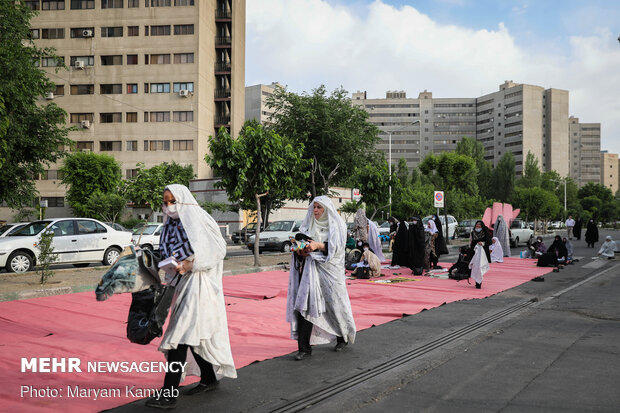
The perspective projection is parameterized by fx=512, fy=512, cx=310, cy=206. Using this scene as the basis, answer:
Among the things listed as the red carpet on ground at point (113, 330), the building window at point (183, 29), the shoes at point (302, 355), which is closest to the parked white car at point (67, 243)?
the red carpet on ground at point (113, 330)

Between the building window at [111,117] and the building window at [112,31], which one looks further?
the building window at [112,31]

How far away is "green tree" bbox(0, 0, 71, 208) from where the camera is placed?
16.6 metres

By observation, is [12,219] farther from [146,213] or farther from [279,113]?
[279,113]

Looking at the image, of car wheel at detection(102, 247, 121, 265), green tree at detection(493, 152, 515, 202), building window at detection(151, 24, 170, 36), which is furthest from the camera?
A: green tree at detection(493, 152, 515, 202)

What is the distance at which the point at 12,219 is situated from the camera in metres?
54.9

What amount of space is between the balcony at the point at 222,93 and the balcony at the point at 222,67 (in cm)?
223

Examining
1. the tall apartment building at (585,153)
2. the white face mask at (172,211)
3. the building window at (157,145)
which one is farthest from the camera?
the tall apartment building at (585,153)

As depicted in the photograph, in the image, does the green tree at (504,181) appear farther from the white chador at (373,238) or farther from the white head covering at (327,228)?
the white head covering at (327,228)

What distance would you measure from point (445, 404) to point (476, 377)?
0.92 meters

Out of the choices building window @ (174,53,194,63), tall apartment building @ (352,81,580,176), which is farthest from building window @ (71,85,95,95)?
tall apartment building @ (352,81,580,176)

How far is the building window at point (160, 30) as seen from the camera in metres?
56.5

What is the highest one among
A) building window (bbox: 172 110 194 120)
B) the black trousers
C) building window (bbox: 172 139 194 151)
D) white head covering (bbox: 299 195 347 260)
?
building window (bbox: 172 110 194 120)

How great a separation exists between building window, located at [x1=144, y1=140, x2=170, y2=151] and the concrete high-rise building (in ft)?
598

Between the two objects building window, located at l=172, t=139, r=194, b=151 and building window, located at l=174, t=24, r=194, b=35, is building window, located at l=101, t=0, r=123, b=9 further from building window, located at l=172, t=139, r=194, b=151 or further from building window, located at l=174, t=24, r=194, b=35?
building window, located at l=172, t=139, r=194, b=151
